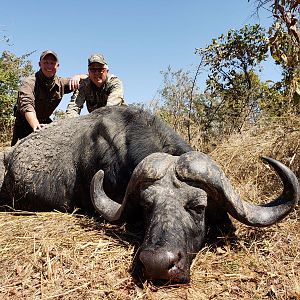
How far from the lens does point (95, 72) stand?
20.5 ft

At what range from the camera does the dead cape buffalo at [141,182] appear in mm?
3016

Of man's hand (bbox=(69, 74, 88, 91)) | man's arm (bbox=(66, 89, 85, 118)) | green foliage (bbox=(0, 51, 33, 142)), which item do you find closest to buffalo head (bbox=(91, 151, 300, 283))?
man's arm (bbox=(66, 89, 85, 118))

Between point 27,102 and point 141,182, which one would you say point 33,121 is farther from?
point 141,182

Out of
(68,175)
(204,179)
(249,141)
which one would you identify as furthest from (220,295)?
(249,141)

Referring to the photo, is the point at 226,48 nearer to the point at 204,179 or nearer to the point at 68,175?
the point at 68,175

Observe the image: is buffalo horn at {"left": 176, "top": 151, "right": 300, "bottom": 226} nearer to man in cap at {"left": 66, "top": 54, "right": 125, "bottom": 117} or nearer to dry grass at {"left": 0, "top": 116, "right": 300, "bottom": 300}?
dry grass at {"left": 0, "top": 116, "right": 300, "bottom": 300}

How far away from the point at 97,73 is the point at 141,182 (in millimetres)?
3181

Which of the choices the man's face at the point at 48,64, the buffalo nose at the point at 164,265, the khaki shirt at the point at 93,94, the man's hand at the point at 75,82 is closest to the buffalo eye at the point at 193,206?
the buffalo nose at the point at 164,265

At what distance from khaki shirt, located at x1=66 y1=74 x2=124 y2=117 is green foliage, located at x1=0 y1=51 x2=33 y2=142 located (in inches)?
152

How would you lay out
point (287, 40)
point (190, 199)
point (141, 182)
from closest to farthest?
point (190, 199), point (141, 182), point (287, 40)

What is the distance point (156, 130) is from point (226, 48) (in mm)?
6007

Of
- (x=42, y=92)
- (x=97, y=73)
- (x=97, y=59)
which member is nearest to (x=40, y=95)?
(x=42, y=92)

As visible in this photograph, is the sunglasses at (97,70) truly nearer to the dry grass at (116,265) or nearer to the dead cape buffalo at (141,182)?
the dead cape buffalo at (141,182)

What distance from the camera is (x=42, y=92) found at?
6.90 m
